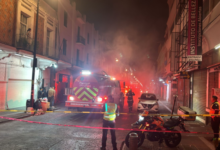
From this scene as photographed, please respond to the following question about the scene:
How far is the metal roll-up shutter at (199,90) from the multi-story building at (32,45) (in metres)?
11.2

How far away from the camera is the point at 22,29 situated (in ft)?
44.3

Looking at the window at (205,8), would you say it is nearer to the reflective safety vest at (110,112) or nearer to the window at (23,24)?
the reflective safety vest at (110,112)

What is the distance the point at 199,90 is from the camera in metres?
10.5

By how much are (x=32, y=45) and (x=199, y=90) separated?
1275 cm

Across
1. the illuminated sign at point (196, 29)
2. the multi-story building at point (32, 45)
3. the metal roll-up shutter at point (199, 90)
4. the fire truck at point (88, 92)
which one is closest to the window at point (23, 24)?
the multi-story building at point (32, 45)

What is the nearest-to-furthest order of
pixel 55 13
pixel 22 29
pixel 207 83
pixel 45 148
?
pixel 45 148
pixel 207 83
pixel 22 29
pixel 55 13

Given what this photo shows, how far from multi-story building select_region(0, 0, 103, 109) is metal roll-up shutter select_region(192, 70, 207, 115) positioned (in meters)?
11.2

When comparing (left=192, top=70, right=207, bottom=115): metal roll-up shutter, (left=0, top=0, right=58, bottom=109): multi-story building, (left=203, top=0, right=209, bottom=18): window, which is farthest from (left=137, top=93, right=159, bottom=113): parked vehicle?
(left=0, top=0, right=58, bottom=109): multi-story building

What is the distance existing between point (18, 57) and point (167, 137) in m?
12.3

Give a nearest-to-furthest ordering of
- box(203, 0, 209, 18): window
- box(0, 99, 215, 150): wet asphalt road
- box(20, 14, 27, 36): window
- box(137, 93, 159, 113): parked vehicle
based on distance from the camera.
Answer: box(0, 99, 215, 150): wet asphalt road
box(203, 0, 209, 18): window
box(137, 93, 159, 113): parked vehicle
box(20, 14, 27, 36): window

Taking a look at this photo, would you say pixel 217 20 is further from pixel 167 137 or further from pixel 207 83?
pixel 167 137

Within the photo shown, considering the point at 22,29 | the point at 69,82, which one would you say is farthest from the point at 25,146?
the point at 69,82

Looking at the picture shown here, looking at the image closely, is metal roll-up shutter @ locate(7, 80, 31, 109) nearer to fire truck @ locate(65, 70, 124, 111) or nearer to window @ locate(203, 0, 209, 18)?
fire truck @ locate(65, 70, 124, 111)

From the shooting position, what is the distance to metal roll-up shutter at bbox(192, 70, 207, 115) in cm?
973
